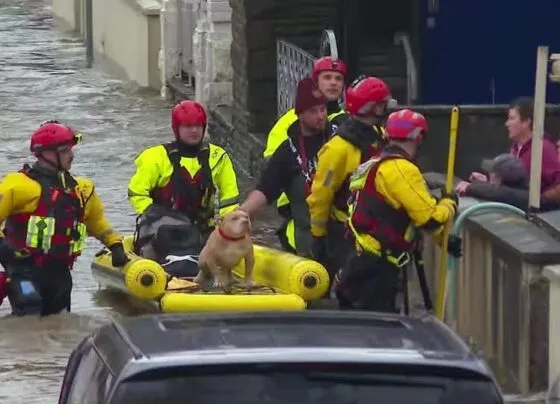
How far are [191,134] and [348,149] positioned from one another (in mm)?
1787

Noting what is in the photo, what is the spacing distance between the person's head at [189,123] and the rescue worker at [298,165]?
0.72 meters

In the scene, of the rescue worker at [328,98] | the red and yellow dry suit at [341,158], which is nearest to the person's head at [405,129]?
the red and yellow dry suit at [341,158]

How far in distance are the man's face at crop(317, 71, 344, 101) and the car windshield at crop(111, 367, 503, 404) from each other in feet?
18.0

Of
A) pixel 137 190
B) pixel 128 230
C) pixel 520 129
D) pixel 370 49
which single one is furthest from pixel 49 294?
pixel 370 49

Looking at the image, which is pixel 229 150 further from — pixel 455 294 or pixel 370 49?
pixel 455 294

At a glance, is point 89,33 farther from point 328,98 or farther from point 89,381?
point 89,381

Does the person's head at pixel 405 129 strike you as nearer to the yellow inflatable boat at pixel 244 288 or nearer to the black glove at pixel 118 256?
the yellow inflatable boat at pixel 244 288

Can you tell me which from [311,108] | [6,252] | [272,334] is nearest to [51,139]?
[6,252]

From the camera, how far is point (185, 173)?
10.8 metres

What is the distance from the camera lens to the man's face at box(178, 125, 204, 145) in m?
10.7

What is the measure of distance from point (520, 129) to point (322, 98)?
1.30 m

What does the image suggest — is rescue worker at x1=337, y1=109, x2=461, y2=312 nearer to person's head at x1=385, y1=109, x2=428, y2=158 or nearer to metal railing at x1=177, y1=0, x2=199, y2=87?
person's head at x1=385, y1=109, x2=428, y2=158

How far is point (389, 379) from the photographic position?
4.74m

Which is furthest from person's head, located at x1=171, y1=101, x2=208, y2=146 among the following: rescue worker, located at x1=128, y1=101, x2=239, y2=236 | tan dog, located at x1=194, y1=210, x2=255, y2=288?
tan dog, located at x1=194, y1=210, x2=255, y2=288
